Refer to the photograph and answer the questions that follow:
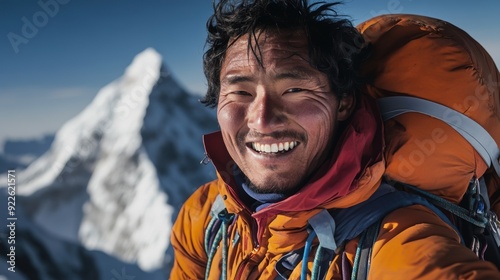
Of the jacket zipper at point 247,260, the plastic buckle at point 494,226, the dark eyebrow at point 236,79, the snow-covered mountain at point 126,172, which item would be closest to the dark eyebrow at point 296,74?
the dark eyebrow at point 236,79

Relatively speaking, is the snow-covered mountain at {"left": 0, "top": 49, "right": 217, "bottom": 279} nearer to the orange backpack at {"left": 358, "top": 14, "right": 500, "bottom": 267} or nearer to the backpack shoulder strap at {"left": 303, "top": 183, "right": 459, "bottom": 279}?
the backpack shoulder strap at {"left": 303, "top": 183, "right": 459, "bottom": 279}

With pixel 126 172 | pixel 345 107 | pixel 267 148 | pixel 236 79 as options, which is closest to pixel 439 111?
pixel 345 107

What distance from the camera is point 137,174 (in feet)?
85.8

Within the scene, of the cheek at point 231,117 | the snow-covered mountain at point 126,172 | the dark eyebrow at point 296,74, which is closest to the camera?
the dark eyebrow at point 296,74

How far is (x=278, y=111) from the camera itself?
163 centimetres

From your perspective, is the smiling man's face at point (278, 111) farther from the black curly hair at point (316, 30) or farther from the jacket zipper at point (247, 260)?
the jacket zipper at point (247, 260)

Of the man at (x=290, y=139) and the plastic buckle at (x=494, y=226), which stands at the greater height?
the man at (x=290, y=139)

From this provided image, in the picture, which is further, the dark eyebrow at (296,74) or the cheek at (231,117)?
the cheek at (231,117)

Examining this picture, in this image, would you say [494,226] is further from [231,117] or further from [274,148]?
[231,117]

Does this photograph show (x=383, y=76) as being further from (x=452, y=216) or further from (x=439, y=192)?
(x=452, y=216)

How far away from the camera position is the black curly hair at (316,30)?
5.56ft

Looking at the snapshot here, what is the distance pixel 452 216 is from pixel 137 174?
1010 inches

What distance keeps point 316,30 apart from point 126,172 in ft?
88.5

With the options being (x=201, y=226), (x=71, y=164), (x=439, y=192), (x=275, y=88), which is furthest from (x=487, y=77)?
(x=71, y=164)
